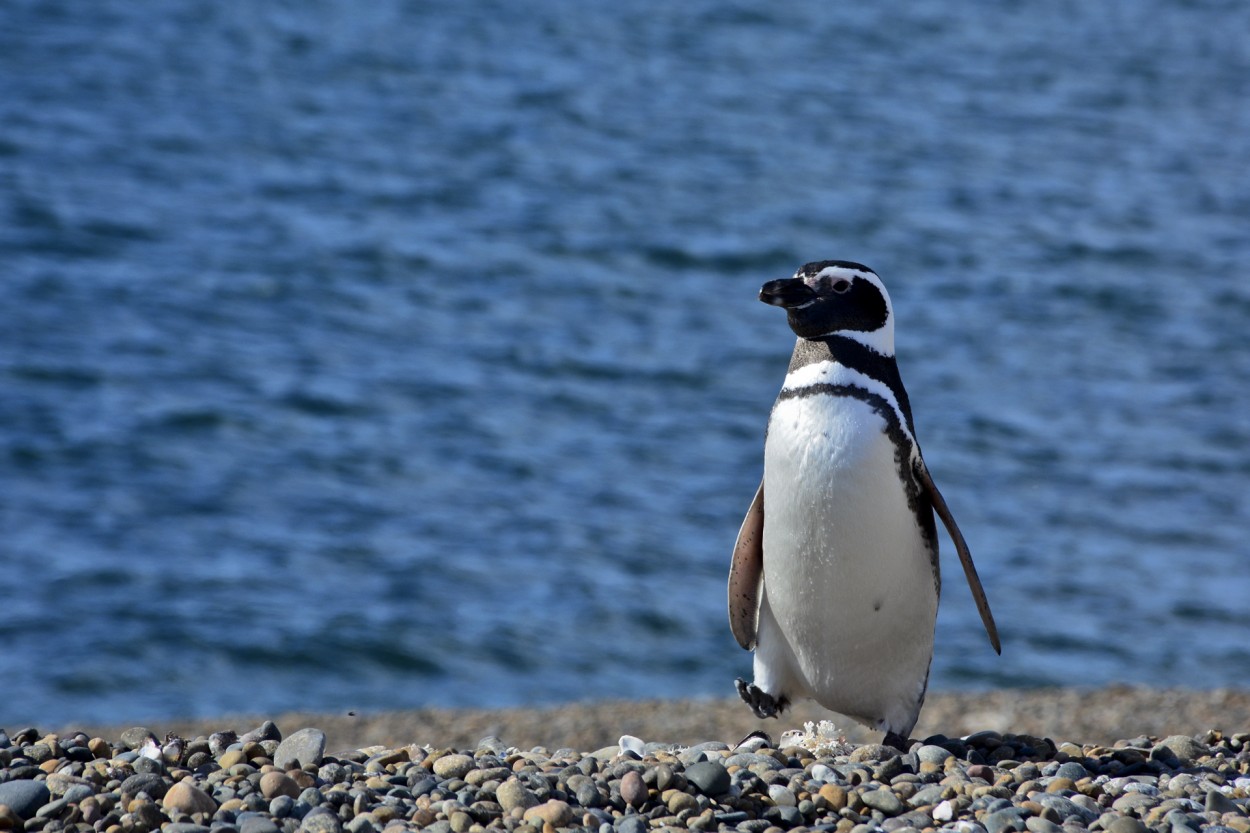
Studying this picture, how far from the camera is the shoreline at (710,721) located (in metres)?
7.38

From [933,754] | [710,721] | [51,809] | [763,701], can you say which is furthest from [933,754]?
[710,721]

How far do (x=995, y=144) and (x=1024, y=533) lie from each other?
11002mm

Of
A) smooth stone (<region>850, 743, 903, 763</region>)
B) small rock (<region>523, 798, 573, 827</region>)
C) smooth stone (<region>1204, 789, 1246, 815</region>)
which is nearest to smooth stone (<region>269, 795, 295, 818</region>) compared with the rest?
small rock (<region>523, 798, 573, 827</region>)

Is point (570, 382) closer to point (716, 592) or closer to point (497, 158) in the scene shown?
point (716, 592)

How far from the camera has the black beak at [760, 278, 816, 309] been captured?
4.54m

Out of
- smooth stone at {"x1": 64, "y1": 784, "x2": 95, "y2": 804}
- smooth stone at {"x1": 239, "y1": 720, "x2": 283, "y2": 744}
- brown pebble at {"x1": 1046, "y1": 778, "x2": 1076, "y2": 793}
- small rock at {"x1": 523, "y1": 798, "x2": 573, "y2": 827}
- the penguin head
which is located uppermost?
the penguin head

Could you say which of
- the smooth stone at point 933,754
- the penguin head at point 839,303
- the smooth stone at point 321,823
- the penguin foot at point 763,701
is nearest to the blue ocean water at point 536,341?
the penguin foot at point 763,701

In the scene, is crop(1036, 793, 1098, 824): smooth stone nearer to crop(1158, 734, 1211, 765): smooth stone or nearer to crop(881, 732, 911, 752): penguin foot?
crop(1158, 734, 1211, 765): smooth stone

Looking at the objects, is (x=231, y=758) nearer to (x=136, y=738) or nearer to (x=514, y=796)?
(x=136, y=738)

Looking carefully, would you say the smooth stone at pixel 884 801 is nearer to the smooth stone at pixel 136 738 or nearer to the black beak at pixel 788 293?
the black beak at pixel 788 293

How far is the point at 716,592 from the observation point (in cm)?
1080

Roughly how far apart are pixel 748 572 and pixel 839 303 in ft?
2.92

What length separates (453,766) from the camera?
153 inches

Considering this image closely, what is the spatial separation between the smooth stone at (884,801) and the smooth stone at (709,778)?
1.06 ft
